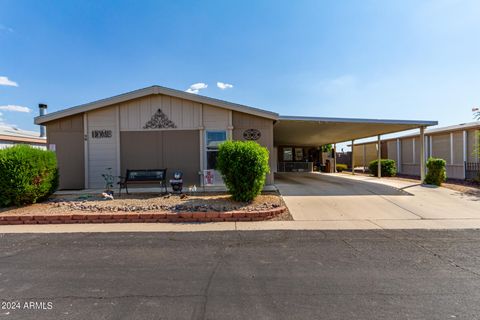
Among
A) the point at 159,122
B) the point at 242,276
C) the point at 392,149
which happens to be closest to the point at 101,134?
the point at 159,122

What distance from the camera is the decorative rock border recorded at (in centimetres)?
607

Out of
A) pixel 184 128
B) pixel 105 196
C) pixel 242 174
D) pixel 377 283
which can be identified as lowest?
pixel 377 283

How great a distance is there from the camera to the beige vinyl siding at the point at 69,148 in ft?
32.0

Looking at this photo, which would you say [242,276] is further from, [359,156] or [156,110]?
[359,156]

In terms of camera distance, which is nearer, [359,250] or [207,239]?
[359,250]

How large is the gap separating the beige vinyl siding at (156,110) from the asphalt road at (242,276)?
544 cm

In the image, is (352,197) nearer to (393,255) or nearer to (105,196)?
(393,255)

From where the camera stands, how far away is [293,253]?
4.13 meters

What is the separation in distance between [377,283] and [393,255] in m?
1.12

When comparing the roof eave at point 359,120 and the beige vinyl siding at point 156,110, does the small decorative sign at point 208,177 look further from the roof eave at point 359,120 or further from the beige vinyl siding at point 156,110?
the roof eave at point 359,120

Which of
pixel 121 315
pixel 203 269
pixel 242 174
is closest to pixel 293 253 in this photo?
pixel 203 269

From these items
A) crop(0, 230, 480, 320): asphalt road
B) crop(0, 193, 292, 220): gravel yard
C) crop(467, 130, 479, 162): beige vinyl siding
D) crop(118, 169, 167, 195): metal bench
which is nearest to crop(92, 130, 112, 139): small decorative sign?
crop(118, 169, 167, 195): metal bench

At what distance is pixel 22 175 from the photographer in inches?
267

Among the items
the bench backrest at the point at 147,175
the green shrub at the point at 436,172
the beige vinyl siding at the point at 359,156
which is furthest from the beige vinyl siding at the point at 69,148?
the beige vinyl siding at the point at 359,156
